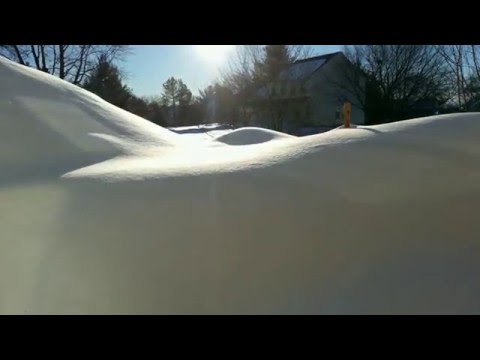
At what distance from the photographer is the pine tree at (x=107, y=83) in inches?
687

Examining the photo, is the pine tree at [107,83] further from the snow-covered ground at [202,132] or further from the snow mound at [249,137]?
the snow mound at [249,137]

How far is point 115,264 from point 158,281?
28 centimetres

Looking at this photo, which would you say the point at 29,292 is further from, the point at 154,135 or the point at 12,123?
the point at 154,135

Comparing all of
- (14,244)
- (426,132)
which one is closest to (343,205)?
(426,132)

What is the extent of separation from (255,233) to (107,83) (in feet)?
61.0

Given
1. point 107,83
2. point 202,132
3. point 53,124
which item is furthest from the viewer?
point 107,83

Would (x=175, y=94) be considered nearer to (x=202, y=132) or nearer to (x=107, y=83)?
(x=107, y=83)

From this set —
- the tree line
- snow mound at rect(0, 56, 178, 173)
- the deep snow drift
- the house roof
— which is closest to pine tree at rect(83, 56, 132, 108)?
the tree line

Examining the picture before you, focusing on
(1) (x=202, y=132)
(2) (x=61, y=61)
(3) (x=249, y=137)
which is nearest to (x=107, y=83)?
(2) (x=61, y=61)

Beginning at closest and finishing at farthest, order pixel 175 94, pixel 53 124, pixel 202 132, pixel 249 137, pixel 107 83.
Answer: pixel 53 124
pixel 249 137
pixel 202 132
pixel 107 83
pixel 175 94

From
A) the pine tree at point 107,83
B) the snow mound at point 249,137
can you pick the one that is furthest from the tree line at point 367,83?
the snow mound at point 249,137

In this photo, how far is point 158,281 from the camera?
202 cm

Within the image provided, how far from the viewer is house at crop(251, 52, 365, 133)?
18.5m

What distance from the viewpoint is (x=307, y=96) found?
61.3ft
